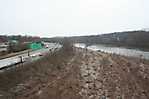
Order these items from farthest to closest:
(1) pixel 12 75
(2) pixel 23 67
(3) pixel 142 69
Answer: (3) pixel 142 69 → (2) pixel 23 67 → (1) pixel 12 75

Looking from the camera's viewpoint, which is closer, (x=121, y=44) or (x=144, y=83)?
(x=144, y=83)

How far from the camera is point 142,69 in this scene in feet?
96.3

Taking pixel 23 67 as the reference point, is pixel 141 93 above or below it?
below

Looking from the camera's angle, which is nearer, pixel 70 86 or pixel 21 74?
pixel 70 86

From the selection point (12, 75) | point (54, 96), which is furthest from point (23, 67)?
point (54, 96)

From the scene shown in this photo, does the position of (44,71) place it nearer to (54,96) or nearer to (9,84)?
(9,84)

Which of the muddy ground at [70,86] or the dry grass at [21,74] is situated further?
the dry grass at [21,74]

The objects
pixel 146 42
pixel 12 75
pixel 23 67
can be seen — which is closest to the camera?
pixel 12 75

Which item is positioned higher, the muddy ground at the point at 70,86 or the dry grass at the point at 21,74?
the dry grass at the point at 21,74

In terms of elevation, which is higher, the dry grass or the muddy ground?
the dry grass

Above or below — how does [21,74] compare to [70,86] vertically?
above

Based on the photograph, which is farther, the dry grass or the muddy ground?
the dry grass

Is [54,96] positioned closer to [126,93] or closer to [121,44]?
[126,93]

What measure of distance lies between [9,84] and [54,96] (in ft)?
13.4
